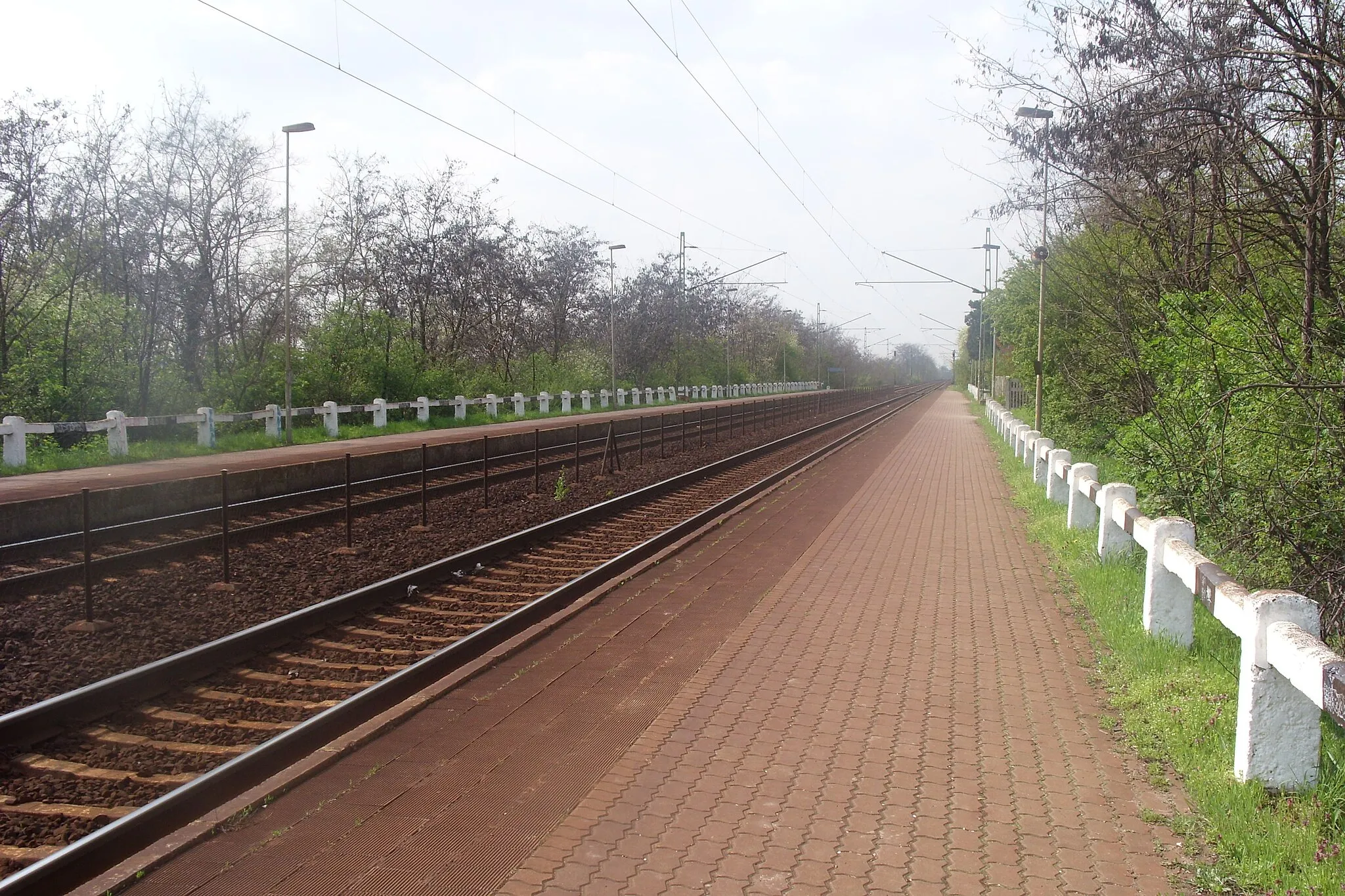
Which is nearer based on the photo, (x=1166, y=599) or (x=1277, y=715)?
(x=1277, y=715)

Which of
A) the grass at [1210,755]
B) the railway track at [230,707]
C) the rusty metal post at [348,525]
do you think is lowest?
the railway track at [230,707]

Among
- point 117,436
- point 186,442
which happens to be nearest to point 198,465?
point 117,436

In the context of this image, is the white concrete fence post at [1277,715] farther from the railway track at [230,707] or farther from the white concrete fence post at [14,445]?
the white concrete fence post at [14,445]

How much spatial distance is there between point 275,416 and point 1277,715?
23.7 metres

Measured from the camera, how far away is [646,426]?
32.3 m

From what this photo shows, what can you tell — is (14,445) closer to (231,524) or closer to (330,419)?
(231,524)

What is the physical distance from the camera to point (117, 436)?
19297 mm

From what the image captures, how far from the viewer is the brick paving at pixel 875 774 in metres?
3.80

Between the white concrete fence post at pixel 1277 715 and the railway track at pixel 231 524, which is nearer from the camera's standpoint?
the white concrete fence post at pixel 1277 715

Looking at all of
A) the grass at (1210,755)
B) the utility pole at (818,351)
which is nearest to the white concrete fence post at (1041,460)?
the grass at (1210,755)

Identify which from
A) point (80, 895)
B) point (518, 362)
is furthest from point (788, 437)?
point (80, 895)

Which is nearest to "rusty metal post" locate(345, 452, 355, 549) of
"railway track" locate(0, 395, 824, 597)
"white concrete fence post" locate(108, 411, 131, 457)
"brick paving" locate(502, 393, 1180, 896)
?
"railway track" locate(0, 395, 824, 597)

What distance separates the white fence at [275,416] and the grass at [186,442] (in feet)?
0.61

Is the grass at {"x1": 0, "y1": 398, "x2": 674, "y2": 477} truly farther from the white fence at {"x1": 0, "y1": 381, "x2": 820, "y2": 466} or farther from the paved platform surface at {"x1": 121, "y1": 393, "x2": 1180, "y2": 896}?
the paved platform surface at {"x1": 121, "y1": 393, "x2": 1180, "y2": 896}
